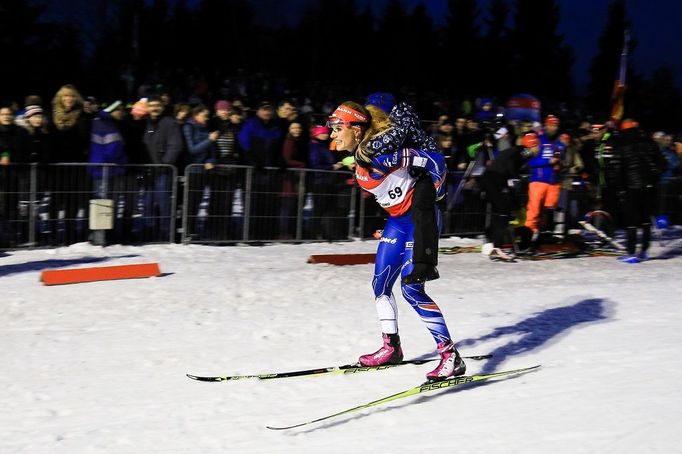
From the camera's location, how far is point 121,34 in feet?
90.9

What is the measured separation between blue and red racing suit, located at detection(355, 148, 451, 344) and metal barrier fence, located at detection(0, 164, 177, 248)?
6.22m

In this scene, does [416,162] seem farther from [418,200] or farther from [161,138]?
[161,138]

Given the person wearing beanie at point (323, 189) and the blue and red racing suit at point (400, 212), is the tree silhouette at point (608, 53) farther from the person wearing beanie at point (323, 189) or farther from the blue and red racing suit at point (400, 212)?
the blue and red racing suit at point (400, 212)

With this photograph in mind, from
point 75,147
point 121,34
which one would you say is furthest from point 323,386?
point 121,34

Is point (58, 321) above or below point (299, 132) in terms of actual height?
below

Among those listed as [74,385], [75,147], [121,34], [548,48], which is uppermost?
[548,48]

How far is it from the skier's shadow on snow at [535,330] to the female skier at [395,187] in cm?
47

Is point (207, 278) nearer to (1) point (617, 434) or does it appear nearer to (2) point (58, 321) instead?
(2) point (58, 321)

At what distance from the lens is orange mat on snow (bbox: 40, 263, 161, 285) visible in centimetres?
977

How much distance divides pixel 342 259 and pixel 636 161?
15.0ft

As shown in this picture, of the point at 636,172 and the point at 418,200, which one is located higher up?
the point at 636,172

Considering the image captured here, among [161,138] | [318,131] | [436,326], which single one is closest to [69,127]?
[161,138]

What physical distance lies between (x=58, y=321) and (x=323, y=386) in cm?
314

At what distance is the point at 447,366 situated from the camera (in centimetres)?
639
